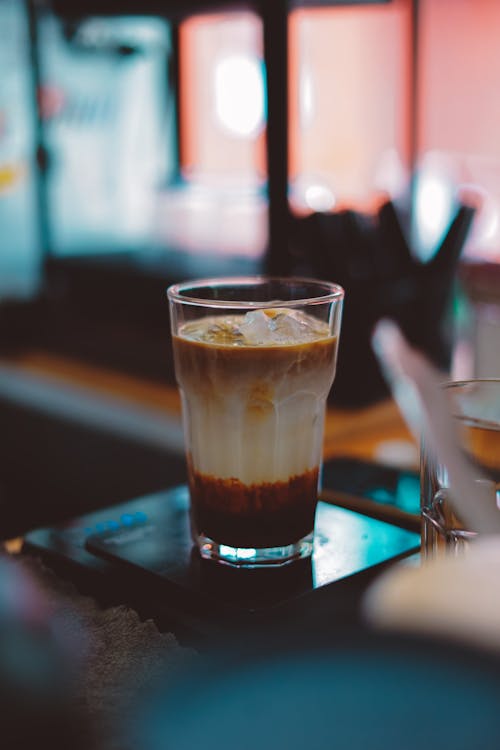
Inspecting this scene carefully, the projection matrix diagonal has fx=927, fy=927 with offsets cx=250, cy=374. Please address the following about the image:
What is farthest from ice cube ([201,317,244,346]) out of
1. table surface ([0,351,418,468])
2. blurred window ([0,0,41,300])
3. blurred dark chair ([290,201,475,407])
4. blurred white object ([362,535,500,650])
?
blurred window ([0,0,41,300])

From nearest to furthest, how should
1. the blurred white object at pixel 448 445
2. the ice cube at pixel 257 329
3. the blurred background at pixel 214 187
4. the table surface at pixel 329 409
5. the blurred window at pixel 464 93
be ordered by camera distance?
the blurred white object at pixel 448 445
the ice cube at pixel 257 329
the table surface at pixel 329 409
the blurred background at pixel 214 187
the blurred window at pixel 464 93

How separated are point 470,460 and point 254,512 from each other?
18cm

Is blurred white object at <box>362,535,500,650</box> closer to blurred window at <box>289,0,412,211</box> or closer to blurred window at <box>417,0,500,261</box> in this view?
blurred window at <box>289,0,412,211</box>

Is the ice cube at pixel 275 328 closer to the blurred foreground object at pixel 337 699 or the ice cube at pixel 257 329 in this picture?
the ice cube at pixel 257 329

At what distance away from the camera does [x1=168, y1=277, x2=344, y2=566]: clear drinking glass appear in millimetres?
671

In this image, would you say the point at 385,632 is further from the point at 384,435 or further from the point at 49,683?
the point at 384,435

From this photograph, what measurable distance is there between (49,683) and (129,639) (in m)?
0.37

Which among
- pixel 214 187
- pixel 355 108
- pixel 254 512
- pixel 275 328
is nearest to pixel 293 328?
pixel 275 328

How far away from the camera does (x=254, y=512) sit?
2.28 ft

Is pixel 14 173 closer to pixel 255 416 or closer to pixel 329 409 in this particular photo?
pixel 329 409

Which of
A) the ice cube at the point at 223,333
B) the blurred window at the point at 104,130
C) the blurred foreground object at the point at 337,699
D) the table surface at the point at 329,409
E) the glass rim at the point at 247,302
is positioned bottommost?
the table surface at the point at 329,409

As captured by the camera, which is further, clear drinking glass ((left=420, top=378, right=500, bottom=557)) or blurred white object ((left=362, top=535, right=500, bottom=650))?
clear drinking glass ((left=420, top=378, right=500, bottom=557))

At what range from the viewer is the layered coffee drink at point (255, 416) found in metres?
0.67

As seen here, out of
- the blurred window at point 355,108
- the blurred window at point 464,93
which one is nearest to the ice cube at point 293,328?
the blurred window at point 355,108
